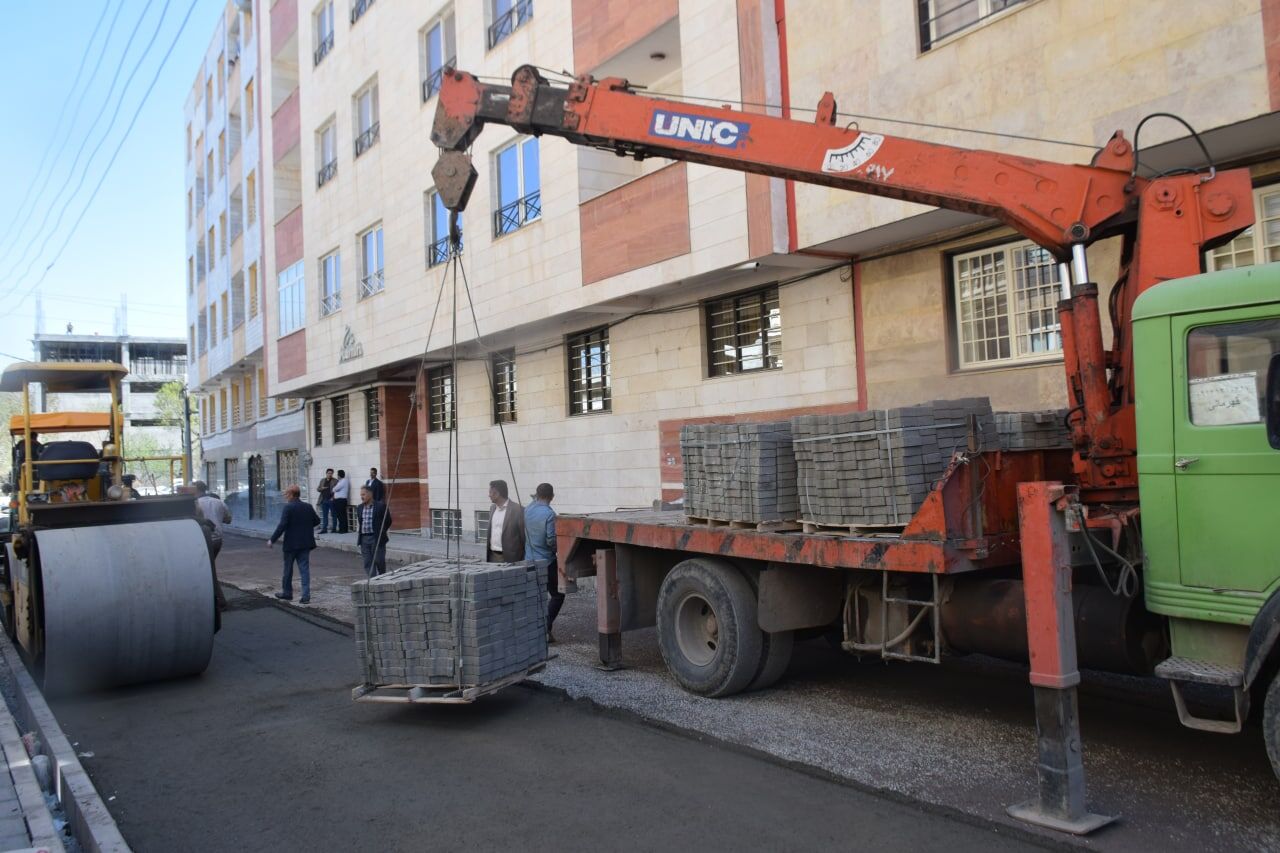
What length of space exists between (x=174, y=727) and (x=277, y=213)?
24.5 m

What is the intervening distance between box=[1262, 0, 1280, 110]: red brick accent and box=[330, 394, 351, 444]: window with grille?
22391mm

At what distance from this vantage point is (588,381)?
53.7ft

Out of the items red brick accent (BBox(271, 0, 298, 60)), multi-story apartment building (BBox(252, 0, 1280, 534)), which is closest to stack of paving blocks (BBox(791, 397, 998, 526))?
multi-story apartment building (BBox(252, 0, 1280, 534))

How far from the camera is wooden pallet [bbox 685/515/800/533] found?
6891 mm

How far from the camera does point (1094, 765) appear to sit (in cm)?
552

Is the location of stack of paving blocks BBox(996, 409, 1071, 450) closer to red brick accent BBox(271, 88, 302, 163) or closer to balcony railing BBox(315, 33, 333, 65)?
balcony railing BBox(315, 33, 333, 65)

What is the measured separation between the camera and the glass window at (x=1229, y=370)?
457 cm

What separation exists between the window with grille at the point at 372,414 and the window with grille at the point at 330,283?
7.38 feet

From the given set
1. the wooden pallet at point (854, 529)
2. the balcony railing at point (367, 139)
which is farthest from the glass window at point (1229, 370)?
the balcony railing at point (367, 139)

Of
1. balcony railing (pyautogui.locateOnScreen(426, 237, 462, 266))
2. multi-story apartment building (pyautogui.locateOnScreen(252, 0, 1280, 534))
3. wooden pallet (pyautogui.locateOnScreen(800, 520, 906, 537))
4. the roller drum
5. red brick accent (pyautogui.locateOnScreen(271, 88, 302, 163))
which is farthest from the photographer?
red brick accent (pyautogui.locateOnScreen(271, 88, 302, 163))

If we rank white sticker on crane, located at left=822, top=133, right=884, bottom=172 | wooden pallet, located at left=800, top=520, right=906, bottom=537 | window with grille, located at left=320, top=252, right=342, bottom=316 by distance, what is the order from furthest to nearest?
window with grille, located at left=320, top=252, right=342, bottom=316
white sticker on crane, located at left=822, top=133, right=884, bottom=172
wooden pallet, located at left=800, top=520, right=906, bottom=537

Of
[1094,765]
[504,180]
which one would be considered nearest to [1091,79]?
[1094,765]

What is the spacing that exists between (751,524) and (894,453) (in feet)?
4.71

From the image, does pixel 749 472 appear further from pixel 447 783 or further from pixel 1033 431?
pixel 447 783
